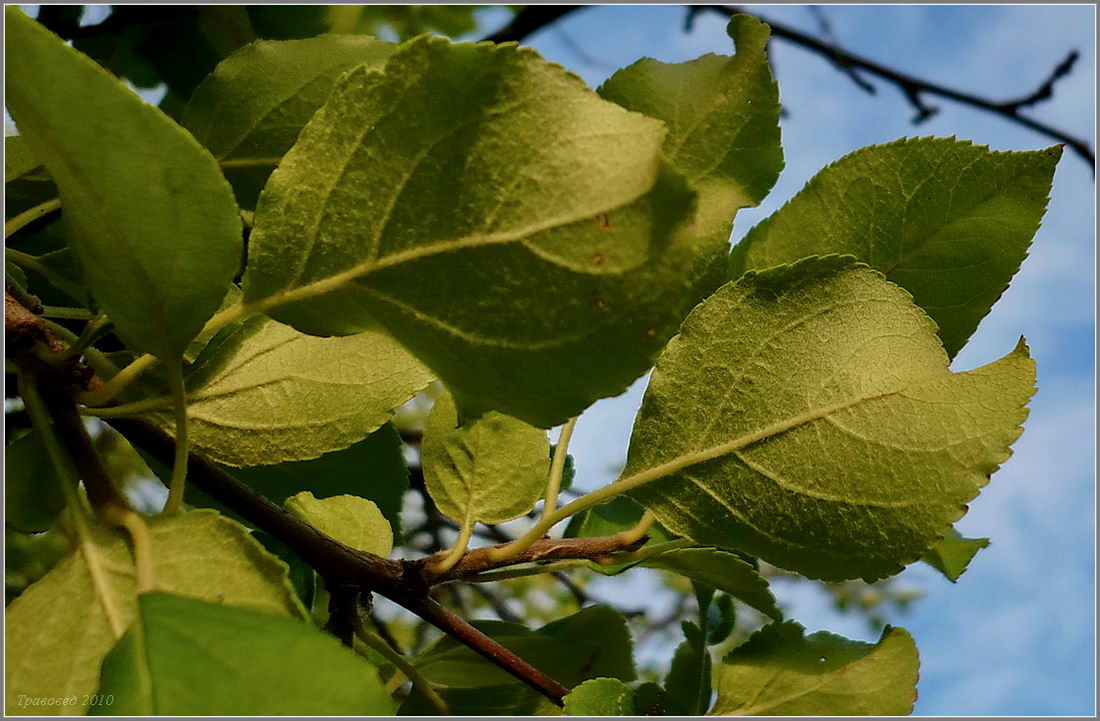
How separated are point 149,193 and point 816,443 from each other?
1.25ft

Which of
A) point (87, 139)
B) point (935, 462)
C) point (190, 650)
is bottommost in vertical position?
point (190, 650)

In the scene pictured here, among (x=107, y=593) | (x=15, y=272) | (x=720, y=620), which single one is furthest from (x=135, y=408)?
(x=720, y=620)

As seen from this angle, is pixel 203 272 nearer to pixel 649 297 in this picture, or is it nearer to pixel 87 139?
pixel 87 139

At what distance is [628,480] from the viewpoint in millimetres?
597

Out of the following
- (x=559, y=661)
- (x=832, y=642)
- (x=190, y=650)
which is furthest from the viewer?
(x=559, y=661)

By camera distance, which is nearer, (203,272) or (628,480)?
(203,272)

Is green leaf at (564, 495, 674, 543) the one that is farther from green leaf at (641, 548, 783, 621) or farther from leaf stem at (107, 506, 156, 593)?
leaf stem at (107, 506, 156, 593)

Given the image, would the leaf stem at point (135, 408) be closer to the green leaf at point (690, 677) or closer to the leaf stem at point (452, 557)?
the leaf stem at point (452, 557)

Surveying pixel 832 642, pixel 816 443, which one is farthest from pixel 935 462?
pixel 832 642

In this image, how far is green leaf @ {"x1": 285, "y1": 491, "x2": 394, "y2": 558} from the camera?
2.29ft

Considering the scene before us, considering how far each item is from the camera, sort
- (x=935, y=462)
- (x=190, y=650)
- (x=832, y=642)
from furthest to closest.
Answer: (x=832, y=642) → (x=935, y=462) → (x=190, y=650)

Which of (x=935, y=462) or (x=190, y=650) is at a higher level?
(x=935, y=462)

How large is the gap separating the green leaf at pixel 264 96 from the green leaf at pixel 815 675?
19.5 inches

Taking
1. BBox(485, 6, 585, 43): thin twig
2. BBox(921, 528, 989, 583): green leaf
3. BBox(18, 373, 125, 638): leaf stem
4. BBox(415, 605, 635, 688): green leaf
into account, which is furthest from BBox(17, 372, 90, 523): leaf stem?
BBox(485, 6, 585, 43): thin twig
